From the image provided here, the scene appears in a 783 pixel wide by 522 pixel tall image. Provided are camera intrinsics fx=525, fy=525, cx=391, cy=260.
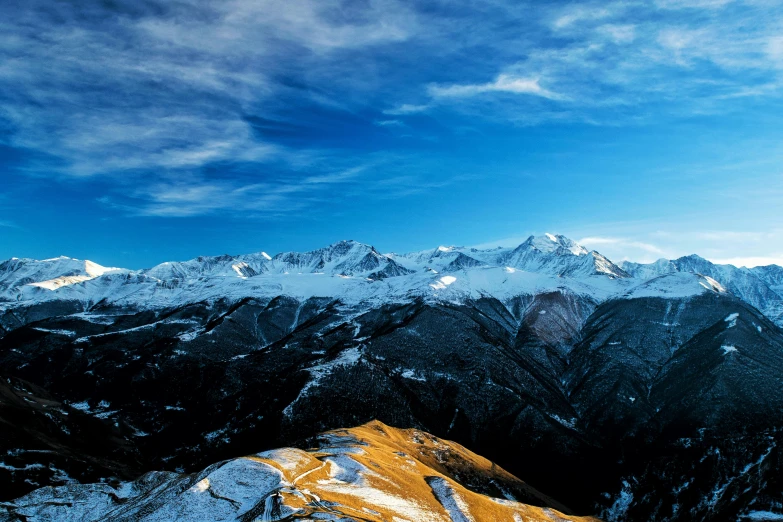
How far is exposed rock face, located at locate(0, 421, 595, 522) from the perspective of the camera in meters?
87.1

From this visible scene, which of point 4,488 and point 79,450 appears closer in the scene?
point 4,488

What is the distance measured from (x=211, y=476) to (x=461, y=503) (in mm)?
50848

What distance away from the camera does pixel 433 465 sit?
558 feet

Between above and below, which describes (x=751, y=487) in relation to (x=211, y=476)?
below

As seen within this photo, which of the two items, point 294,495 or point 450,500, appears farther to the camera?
point 450,500

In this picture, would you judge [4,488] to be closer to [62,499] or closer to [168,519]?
[62,499]

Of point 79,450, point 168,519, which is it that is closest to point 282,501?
point 168,519

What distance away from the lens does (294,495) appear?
291 feet

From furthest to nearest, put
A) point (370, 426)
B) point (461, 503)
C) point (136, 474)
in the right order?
1. point (370, 426)
2. point (136, 474)
3. point (461, 503)

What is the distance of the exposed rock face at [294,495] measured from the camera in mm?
87062

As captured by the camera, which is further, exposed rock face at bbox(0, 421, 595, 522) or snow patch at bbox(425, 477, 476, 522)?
snow patch at bbox(425, 477, 476, 522)

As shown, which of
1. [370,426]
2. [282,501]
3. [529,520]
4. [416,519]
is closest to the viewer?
[282,501]

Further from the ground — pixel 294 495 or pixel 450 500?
pixel 294 495

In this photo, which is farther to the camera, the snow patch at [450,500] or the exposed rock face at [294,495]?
the snow patch at [450,500]
